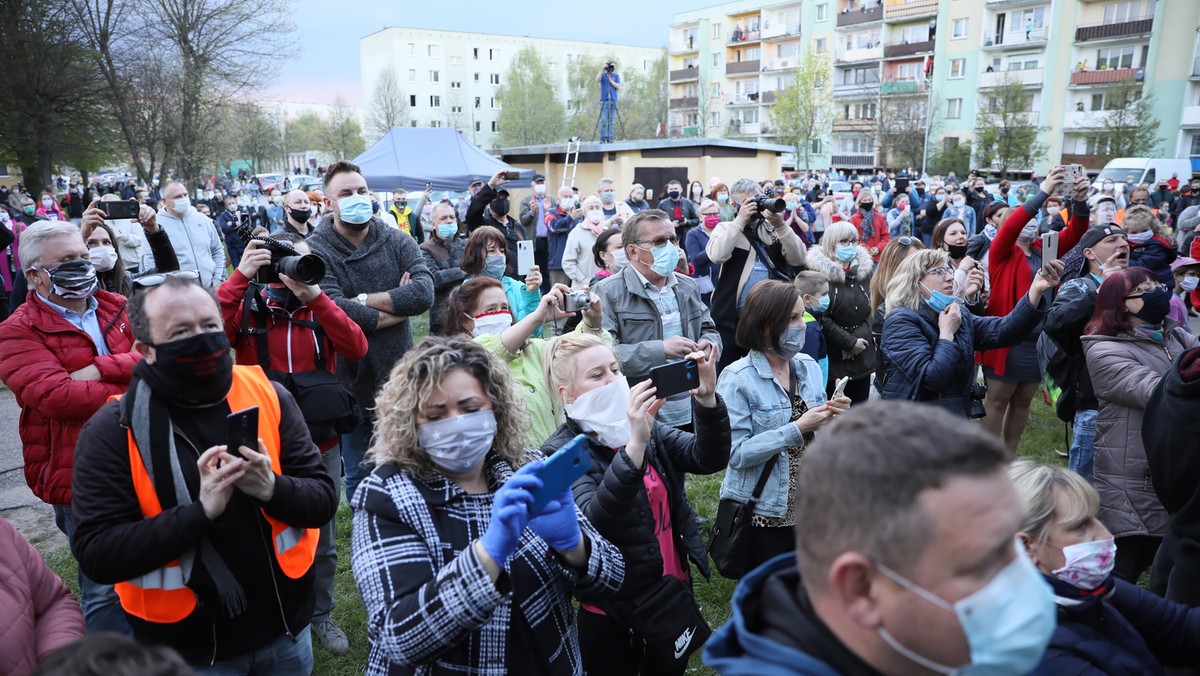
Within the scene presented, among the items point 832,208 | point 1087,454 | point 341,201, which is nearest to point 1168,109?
point 832,208

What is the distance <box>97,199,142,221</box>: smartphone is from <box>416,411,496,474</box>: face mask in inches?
147

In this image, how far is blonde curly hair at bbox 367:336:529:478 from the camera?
2117 mm

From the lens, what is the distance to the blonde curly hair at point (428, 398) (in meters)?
2.12

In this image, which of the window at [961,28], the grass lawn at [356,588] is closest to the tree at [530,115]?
the window at [961,28]

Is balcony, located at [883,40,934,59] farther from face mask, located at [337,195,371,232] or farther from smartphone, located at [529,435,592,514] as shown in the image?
smartphone, located at [529,435,592,514]

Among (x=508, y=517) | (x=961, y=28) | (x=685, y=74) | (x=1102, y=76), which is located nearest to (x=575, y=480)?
(x=508, y=517)

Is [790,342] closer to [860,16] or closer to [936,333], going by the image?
[936,333]

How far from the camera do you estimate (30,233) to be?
3498 mm

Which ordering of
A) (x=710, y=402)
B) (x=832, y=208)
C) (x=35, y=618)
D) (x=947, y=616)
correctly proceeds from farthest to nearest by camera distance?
(x=832, y=208), (x=710, y=402), (x=35, y=618), (x=947, y=616)

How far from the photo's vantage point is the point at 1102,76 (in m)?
43.1

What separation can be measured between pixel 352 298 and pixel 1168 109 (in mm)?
50912

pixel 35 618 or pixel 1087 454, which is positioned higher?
pixel 35 618

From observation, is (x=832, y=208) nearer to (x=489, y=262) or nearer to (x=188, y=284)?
(x=489, y=262)

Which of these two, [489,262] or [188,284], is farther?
[489,262]
